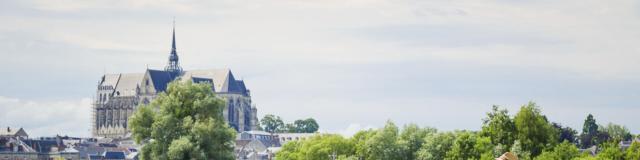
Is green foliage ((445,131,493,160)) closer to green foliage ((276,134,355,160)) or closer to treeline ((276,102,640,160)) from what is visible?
treeline ((276,102,640,160))

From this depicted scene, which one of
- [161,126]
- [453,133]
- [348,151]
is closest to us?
[161,126]

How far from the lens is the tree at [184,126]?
66625mm

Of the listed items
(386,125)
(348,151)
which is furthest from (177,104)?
(348,151)

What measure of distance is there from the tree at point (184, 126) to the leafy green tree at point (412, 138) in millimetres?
29052

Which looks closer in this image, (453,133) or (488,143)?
(488,143)

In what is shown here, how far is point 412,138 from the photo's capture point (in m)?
97.7

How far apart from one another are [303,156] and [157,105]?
55353 millimetres

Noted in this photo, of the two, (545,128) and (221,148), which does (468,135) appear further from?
(221,148)

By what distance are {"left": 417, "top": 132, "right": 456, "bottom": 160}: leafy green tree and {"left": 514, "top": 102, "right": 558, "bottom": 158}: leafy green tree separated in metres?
12.2

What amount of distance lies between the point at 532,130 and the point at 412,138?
2211cm

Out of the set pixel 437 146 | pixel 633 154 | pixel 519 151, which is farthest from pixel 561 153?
pixel 437 146

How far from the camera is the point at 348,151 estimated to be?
119812 mm

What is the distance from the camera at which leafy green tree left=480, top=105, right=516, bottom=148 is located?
3027 inches

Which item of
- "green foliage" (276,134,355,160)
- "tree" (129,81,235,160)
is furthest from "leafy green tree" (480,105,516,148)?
"green foliage" (276,134,355,160)
